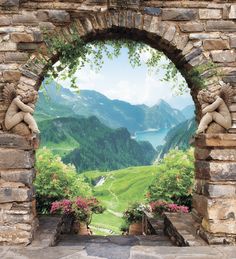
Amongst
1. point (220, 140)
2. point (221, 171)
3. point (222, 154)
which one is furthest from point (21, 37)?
point (221, 171)

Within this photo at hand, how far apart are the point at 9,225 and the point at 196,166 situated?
289cm

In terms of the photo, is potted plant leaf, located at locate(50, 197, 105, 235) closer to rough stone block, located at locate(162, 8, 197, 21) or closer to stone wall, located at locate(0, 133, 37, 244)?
stone wall, located at locate(0, 133, 37, 244)

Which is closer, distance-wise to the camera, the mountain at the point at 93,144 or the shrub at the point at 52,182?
the shrub at the point at 52,182

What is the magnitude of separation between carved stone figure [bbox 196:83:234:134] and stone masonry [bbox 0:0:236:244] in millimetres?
152

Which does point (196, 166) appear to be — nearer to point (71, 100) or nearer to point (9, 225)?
point (9, 225)

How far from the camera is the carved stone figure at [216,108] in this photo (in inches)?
214

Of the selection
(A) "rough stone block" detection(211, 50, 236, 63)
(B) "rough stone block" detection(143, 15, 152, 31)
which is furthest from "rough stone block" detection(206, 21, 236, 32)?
(B) "rough stone block" detection(143, 15, 152, 31)

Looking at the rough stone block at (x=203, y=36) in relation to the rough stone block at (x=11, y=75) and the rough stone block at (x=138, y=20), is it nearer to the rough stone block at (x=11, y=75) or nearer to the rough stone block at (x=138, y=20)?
the rough stone block at (x=138, y=20)

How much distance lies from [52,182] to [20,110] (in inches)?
143

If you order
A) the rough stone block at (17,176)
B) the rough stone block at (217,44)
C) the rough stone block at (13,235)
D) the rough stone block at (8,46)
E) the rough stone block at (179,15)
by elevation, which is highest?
the rough stone block at (179,15)

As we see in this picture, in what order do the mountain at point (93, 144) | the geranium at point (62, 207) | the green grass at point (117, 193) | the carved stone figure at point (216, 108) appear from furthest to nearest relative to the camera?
the mountain at point (93, 144) → the green grass at point (117, 193) → the geranium at point (62, 207) → the carved stone figure at point (216, 108)

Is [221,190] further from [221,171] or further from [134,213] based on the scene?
[134,213]

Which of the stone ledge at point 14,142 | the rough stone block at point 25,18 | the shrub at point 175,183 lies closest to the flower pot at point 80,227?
the shrub at point 175,183

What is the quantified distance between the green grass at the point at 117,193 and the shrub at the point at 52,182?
404cm
